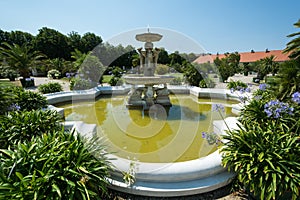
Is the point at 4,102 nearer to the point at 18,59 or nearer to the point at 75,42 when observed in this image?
the point at 18,59

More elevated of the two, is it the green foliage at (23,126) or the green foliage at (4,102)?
the green foliage at (4,102)

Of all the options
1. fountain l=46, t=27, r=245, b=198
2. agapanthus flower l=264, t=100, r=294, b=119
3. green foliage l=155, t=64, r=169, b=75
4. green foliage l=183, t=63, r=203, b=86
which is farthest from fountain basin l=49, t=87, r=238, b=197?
green foliage l=155, t=64, r=169, b=75

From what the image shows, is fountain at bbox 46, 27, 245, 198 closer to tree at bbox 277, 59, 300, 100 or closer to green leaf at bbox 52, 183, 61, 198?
green leaf at bbox 52, 183, 61, 198

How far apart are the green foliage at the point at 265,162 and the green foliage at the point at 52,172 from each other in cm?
212

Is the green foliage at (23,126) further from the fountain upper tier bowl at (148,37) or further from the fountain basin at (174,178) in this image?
the fountain upper tier bowl at (148,37)

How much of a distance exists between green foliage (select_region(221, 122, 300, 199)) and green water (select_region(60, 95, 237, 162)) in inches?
47.9

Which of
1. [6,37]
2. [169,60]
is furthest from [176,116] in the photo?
[6,37]

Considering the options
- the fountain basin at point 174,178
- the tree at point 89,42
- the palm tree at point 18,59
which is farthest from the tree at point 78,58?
the tree at point 89,42

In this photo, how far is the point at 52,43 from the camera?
123 feet

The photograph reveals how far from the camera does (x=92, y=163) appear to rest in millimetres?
2682

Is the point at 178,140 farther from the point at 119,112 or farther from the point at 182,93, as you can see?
the point at 182,93

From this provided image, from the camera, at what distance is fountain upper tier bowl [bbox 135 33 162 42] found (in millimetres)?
8523

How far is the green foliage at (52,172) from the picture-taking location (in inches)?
84.2

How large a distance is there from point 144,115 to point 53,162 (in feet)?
16.9
